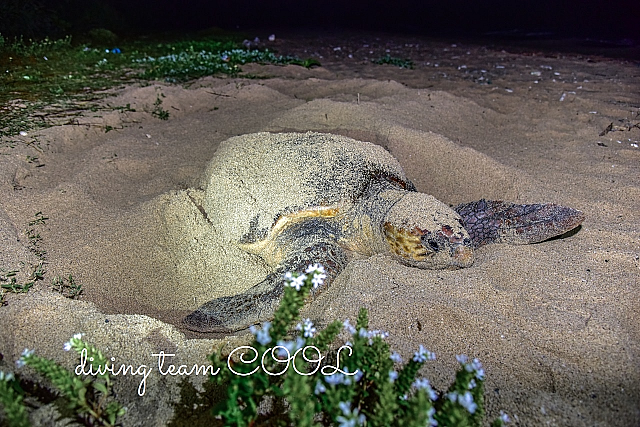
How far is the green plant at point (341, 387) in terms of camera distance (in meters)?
0.87

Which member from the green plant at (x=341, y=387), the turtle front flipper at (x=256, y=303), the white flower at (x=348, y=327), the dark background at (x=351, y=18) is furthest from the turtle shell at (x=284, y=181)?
the dark background at (x=351, y=18)

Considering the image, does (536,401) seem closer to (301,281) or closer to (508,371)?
(508,371)

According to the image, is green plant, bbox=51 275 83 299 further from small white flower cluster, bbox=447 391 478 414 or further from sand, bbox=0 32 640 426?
small white flower cluster, bbox=447 391 478 414

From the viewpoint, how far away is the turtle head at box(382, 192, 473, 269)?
6.52ft

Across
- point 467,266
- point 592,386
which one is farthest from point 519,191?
point 592,386

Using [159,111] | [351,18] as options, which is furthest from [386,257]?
[351,18]

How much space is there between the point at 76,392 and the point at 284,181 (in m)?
1.64

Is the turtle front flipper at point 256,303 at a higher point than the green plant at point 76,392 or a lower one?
lower

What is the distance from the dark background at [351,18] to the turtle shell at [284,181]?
7213 mm

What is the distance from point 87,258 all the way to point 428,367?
1.93m

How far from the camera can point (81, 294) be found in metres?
1.90

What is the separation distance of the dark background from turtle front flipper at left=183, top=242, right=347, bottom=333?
26.4ft

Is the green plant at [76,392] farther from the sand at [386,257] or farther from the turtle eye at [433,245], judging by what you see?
the turtle eye at [433,245]

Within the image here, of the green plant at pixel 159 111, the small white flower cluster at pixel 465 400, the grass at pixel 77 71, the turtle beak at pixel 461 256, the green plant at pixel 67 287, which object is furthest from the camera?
the green plant at pixel 159 111
